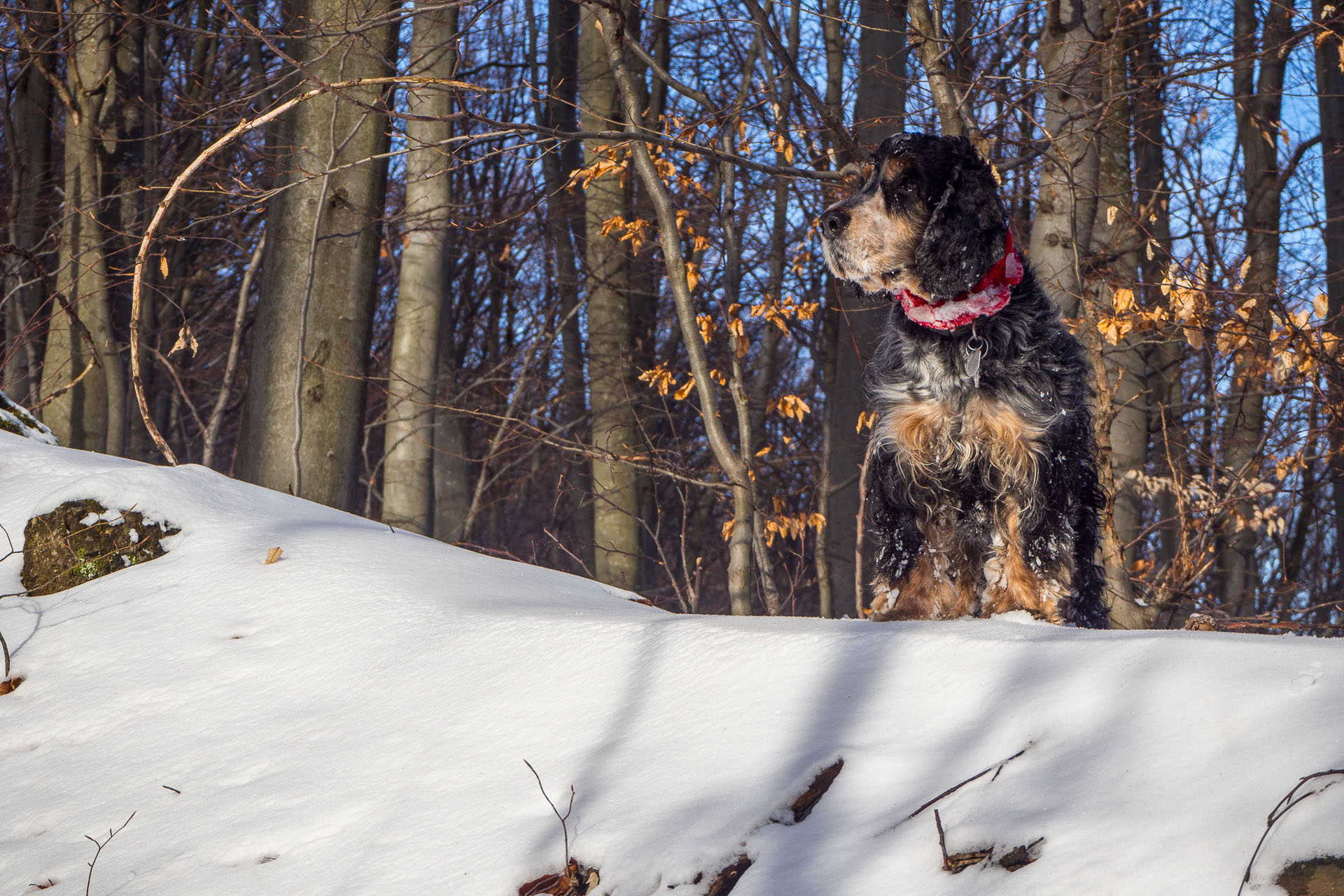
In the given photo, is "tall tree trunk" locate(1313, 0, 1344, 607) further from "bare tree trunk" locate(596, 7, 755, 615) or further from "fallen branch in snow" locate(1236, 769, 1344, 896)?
"fallen branch in snow" locate(1236, 769, 1344, 896)

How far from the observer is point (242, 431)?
649 centimetres

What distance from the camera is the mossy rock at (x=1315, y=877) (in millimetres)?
1596

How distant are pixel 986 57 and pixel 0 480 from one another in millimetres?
10206

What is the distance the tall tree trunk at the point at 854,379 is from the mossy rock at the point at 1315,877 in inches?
253

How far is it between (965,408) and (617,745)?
1.91m

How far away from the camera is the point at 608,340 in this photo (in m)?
10.0

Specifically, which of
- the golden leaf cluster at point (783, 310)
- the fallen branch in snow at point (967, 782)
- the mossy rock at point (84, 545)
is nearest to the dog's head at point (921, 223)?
the fallen branch in snow at point (967, 782)

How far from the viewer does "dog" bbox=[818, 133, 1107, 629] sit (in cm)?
374

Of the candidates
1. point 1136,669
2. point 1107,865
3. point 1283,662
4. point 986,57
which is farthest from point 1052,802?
point 986,57

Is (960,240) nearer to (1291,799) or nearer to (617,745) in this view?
(617,745)

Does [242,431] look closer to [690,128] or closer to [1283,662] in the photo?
[690,128]

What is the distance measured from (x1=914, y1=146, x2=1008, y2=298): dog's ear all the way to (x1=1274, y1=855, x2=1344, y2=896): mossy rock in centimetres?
248

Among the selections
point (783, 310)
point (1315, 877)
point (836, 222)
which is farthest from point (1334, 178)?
point (1315, 877)

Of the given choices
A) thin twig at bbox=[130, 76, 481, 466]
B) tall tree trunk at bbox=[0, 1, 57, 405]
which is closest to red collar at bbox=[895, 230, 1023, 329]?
thin twig at bbox=[130, 76, 481, 466]
